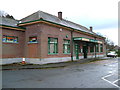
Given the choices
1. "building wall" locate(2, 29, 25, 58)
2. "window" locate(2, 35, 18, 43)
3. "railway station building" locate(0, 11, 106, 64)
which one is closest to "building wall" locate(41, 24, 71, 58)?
"railway station building" locate(0, 11, 106, 64)

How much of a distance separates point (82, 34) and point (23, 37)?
39.3ft

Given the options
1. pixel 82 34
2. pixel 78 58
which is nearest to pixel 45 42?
pixel 78 58

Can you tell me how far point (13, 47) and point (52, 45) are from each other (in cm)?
492

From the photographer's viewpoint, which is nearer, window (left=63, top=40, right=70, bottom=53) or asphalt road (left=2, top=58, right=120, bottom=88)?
asphalt road (left=2, top=58, right=120, bottom=88)

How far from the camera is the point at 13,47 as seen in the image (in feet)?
55.9

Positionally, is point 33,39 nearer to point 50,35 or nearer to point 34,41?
point 34,41

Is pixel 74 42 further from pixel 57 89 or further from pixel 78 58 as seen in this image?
pixel 57 89

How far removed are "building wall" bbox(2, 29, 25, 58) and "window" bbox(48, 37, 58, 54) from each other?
11.7 feet

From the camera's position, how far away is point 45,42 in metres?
17.2

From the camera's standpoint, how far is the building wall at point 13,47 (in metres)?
16.1

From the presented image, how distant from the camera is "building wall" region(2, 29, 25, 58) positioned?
1608 cm

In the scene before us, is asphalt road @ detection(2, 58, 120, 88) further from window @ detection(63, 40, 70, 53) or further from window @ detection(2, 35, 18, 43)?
window @ detection(63, 40, 70, 53)

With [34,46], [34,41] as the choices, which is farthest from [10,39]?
[34,46]

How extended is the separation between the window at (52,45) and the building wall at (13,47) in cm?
357
